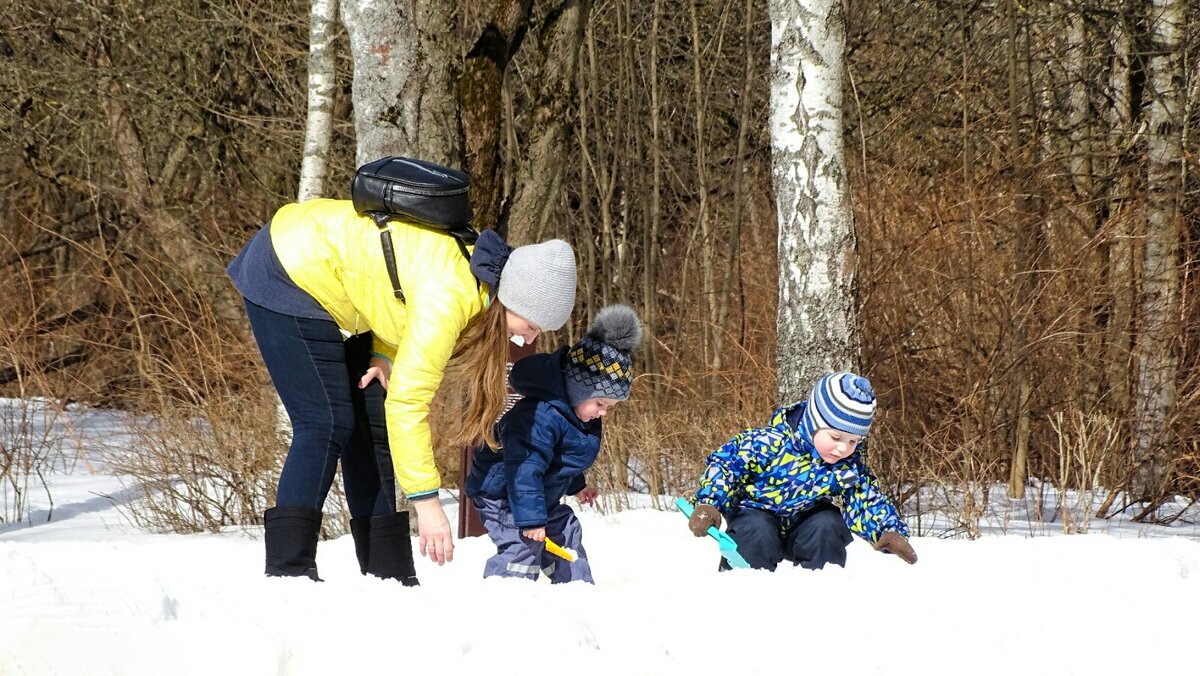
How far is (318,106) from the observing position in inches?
274

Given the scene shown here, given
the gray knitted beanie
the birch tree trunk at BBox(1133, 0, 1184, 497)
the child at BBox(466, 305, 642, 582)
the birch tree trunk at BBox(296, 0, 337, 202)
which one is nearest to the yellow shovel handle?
the child at BBox(466, 305, 642, 582)

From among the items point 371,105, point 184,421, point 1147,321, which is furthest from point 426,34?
point 1147,321

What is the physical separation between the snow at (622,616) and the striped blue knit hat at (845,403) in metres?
0.49

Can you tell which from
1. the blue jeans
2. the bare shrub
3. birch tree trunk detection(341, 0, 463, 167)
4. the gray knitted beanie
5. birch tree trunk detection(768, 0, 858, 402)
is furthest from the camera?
the bare shrub

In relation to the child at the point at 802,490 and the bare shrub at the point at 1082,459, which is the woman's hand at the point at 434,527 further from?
the bare shrub at the point at 1082,459

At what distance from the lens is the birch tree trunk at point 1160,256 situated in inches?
255

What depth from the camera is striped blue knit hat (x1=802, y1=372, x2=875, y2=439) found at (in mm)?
3943

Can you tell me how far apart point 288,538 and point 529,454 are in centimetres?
83

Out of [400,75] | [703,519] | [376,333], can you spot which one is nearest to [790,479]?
[703,519]

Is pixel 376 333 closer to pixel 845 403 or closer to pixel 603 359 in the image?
pixel 603 359

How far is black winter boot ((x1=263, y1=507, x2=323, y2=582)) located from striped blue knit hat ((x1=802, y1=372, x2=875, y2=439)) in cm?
171

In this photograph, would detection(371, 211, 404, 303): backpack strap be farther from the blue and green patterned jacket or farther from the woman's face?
the blue and green patterned jacket

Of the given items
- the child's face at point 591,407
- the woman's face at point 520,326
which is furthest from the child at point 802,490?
the woman's face at point 520,326

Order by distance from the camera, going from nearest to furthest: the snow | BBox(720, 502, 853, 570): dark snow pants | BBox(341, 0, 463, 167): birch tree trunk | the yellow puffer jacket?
1. the snow
2. the yellow puffer jacket
3. BBox(720, 502, 853, 570): dark snow pants
4. BBox(341, 0, 463, 167): birch tree trunk
